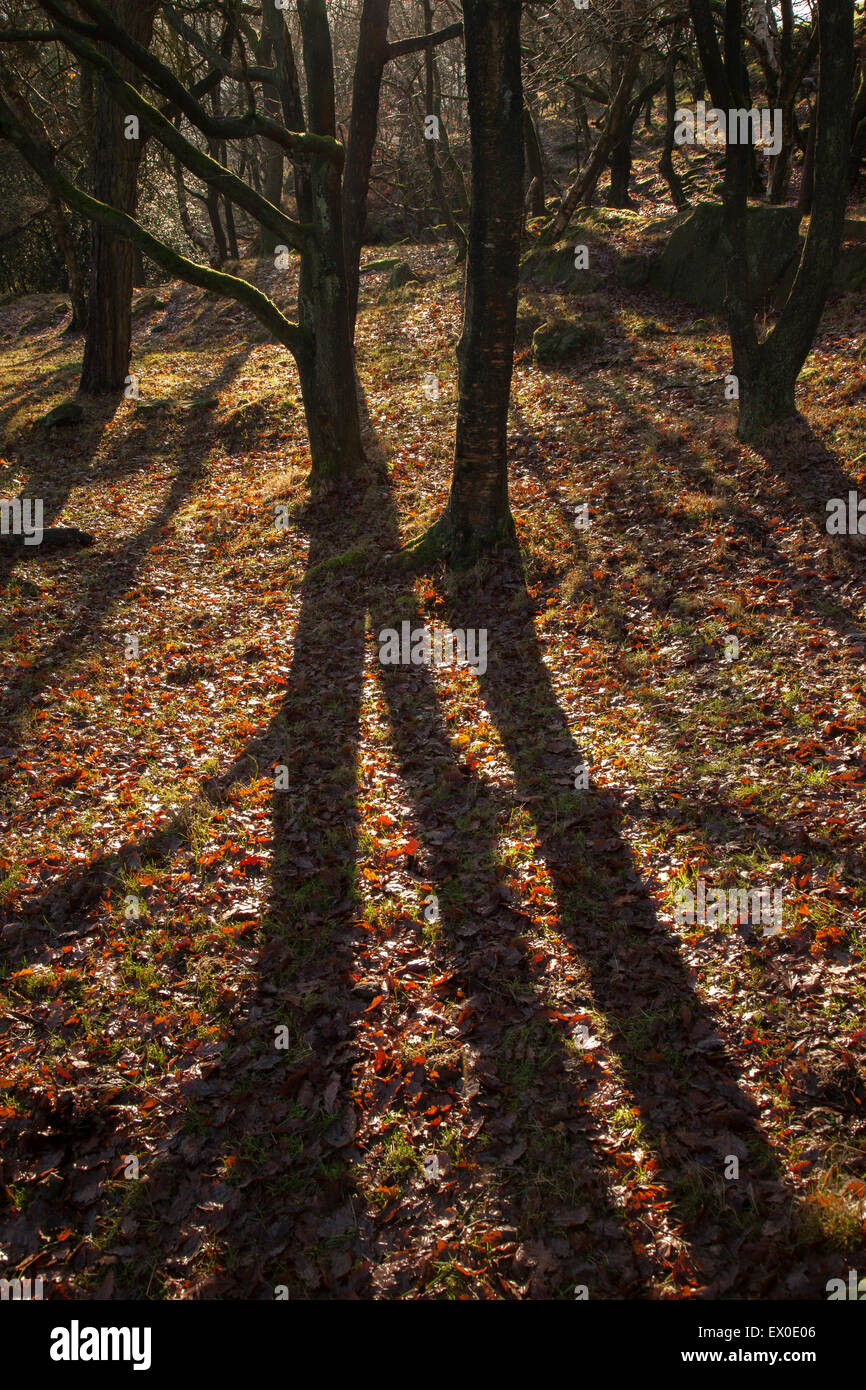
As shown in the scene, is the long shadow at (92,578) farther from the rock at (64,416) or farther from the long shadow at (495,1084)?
the long shadow at (495,1084)

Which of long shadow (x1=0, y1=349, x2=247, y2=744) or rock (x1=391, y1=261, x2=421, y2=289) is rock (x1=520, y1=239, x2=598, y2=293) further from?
long shadow (x1=0, y1=349, x2=247, y2=744)

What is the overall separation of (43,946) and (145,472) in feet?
33.9

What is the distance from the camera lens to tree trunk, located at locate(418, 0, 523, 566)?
24.6 feet

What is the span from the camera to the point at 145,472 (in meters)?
13.8

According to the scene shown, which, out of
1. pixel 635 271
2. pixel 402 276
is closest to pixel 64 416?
pixel 402 276

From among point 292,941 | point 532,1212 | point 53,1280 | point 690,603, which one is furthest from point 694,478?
point 53,1280

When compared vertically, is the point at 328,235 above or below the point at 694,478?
above

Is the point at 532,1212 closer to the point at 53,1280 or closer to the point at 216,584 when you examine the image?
the point at 53,1280

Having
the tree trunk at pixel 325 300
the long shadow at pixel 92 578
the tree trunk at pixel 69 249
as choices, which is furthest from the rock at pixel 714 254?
the tree trunk at pixel 69 249

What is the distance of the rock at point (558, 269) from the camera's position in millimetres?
17125

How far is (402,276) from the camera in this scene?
2158 cm

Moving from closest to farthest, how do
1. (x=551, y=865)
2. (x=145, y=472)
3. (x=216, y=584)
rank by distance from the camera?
1. (x=551, y=865)
2. (x=216, y=584)
3. (x=145, y=472)

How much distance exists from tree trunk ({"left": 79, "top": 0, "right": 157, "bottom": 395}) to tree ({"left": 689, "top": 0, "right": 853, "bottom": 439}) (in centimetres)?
1019

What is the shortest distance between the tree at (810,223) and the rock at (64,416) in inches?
450
